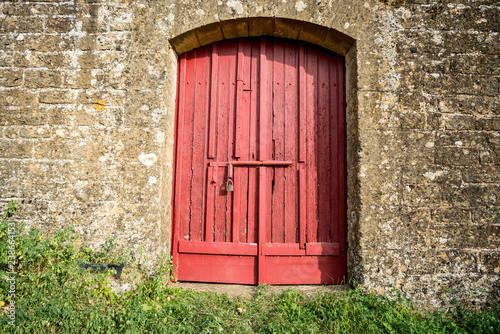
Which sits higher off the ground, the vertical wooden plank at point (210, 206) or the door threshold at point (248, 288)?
the vertical wooden plank at point (210, 206)

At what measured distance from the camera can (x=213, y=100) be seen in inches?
126

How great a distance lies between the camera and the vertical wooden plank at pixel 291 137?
10.2 feet

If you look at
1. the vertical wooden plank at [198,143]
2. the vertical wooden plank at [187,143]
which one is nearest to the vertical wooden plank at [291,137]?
the vertical wooden plank at [198,143]

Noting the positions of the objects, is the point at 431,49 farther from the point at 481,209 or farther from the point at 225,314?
the point at 225,314

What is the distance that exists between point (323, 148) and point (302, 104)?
531 millimetres

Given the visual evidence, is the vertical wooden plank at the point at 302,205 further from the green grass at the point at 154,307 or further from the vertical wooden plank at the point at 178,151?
the vertical wooden plank at the point at 178,151

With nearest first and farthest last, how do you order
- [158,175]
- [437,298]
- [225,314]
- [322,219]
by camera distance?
[225,314] < [437,298] < [158,175] < [322,219]

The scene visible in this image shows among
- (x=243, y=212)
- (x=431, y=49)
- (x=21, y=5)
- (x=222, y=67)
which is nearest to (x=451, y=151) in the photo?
(x=431, y=49)

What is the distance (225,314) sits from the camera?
245cm

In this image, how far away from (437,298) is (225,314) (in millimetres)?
1919

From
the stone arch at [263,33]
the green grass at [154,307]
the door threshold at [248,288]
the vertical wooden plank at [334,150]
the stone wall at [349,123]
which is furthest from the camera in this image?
the vertical wooden plank at [334,150]

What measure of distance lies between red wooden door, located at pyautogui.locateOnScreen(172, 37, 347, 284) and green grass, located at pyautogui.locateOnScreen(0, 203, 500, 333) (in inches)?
14.3

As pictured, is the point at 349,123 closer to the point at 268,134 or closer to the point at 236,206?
the point at 268,134

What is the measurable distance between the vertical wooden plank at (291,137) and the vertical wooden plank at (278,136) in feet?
0.14
